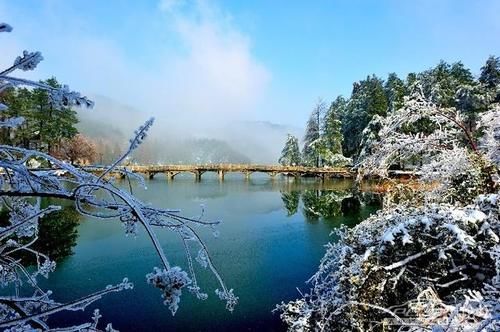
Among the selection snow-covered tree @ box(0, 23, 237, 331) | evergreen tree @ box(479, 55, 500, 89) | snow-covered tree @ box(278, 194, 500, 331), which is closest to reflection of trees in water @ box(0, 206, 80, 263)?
snow-covered tree @ box(278, 194, 500, 331)

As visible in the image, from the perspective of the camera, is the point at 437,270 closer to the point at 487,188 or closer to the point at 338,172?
the point at 487,188

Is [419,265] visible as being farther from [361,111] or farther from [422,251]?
[361,111]

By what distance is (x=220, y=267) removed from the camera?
11242 millimetres

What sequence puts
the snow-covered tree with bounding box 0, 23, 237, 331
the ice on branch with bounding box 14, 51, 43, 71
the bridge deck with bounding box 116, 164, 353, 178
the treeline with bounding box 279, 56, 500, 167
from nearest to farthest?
1. the snow-covered tree with bounding box 0, 23, 237, 331
2. the ice on branch with bounding box 14, 51, 43, 71
3. the treeline with bounding box 279, 56, 500, 167
4. the bridge deck with bounding box 116, 164, 353, 178

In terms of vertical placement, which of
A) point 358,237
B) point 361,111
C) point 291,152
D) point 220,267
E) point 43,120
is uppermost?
point 361,111

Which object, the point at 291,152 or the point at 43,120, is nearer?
the point at 43,120

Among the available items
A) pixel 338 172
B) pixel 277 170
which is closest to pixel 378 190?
pixel 338 172

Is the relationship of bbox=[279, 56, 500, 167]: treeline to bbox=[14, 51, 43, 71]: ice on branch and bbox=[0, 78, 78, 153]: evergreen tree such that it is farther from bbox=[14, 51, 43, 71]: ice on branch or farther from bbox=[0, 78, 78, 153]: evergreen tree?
bbox=[14, 51, 43, 71]: ice on branch

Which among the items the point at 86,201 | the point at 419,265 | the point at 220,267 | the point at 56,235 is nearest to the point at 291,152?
the point at 56,235

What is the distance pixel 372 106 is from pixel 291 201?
62.8 feet

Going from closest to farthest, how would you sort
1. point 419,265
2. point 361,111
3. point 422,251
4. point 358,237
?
point 422,251
point 419,265
point 358,237
point 361,111

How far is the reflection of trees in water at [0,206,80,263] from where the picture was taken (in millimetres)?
12533

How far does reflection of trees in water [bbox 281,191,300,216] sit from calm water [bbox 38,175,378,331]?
671 mm

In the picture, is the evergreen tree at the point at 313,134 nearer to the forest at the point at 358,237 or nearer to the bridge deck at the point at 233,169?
the bridge deck at the point at 233,169
